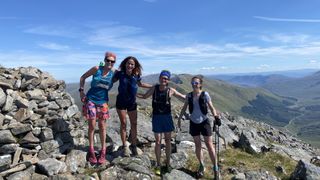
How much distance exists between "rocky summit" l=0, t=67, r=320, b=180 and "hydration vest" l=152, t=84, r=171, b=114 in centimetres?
259

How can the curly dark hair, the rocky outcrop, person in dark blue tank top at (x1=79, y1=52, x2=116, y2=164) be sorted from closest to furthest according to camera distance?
person in dark blue tank top at (x1=79, y1=52, x2=116, y2=164)
the rocky outcrop
the curly dark hair

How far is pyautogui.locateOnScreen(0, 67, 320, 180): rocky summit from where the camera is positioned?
13.8m

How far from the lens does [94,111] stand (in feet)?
47.0

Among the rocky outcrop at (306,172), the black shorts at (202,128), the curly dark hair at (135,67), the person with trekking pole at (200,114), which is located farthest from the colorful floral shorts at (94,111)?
the rocky outcrop at (306,172)

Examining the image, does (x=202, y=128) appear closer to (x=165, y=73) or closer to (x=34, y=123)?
(x=165, y=73)

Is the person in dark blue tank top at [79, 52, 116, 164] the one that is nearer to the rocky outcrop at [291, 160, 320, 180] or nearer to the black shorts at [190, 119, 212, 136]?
the black shorts at [190, 119, 212, 136]

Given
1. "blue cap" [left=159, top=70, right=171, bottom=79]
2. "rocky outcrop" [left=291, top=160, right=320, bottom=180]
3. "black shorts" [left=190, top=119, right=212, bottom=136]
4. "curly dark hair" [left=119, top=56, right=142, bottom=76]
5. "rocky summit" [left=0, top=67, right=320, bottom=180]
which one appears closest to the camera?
"rocky summit" [left=0, top=67, right=320, bottom=180]

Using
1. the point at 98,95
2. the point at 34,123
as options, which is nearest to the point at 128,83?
the point at 98,95

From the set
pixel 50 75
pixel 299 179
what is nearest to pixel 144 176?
pixel 299 179

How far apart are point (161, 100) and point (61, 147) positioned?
18.4ft

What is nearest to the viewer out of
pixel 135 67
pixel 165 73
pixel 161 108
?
pixel 165 73

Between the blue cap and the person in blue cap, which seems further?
the person in blue cap

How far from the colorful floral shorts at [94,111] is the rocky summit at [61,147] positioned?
1952 millimetres

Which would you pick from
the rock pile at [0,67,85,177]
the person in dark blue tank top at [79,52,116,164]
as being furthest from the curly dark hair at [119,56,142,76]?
the rock pile at [0,67,85,177]
